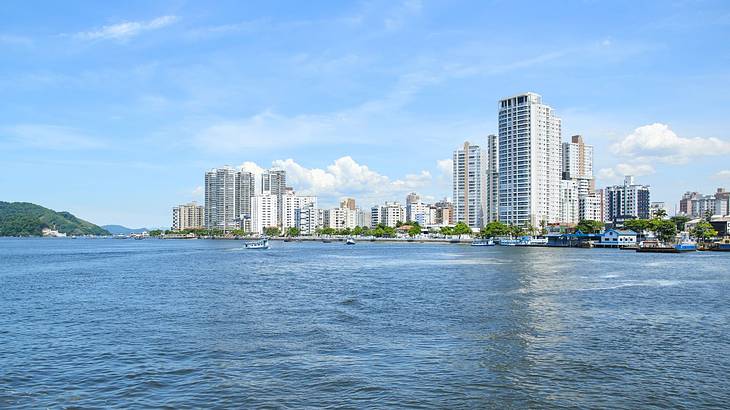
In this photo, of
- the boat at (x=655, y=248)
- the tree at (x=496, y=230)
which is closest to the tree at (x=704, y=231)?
the boat at (x=655, y=248)

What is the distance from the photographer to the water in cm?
1805

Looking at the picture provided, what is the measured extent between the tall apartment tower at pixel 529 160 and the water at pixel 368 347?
489ft

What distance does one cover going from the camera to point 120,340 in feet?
85.7

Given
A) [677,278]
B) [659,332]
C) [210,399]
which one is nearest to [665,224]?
[677,278]

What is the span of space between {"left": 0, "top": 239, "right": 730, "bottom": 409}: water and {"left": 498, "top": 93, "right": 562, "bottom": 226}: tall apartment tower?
489 feet

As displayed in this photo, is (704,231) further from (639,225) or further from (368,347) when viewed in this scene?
(368,347)

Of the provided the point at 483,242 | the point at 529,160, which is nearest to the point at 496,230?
the point at 483,242

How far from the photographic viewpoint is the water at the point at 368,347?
18047 millimetres

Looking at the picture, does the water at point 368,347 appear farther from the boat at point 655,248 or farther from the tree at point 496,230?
the tree at point 496,230

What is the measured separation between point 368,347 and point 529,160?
17683 cm

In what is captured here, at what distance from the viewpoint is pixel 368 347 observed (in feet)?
78.9

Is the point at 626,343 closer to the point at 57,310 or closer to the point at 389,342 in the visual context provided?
the point at 389,342

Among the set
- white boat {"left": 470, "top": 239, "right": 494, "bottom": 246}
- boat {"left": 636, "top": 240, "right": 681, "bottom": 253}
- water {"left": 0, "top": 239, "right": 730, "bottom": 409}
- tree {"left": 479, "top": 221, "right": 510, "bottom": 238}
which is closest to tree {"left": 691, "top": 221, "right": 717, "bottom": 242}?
boat {"left": 636, "top": 240, "right": 681, "bottom": 253}

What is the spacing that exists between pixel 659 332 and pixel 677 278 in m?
32.4
